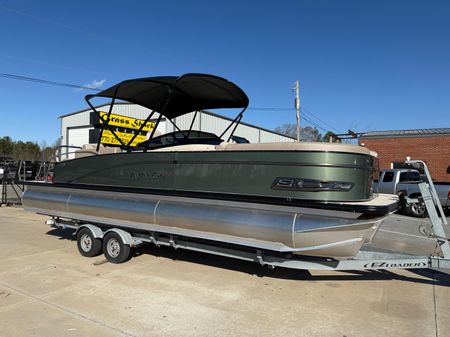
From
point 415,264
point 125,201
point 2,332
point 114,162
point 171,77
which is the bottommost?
point 2,332

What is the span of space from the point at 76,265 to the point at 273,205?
333cm

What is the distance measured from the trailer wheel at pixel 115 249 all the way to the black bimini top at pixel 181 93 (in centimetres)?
212

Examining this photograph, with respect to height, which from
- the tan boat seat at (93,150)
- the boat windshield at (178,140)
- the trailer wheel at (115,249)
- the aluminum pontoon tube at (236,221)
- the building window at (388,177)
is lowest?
the trailer wheel at (115,249)

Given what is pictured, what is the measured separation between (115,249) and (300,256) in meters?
2.97

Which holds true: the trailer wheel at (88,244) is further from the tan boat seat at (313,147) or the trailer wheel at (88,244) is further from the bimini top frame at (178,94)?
the tan boat seat at (313,147)

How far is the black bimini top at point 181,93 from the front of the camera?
19.8 feet

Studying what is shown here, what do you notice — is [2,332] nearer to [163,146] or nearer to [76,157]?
[163,146]

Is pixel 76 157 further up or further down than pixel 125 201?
further up

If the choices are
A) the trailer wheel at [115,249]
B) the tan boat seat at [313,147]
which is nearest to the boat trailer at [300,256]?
the trailer wheel at [115,249]

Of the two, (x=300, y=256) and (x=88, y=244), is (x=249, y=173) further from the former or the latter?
(x=88, y=244)

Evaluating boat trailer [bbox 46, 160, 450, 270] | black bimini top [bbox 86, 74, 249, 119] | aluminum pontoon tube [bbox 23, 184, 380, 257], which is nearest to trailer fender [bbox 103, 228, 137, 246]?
boat trailer [bbox 46, 160, 450, 270]

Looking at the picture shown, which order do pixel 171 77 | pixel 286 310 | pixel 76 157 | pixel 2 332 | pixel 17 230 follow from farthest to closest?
pixel 17 230
pixel 76 157
pixel 171 77
pixel 286 310
pixel 2 332

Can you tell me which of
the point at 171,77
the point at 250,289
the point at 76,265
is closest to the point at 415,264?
the point at 250,289

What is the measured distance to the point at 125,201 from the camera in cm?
603
